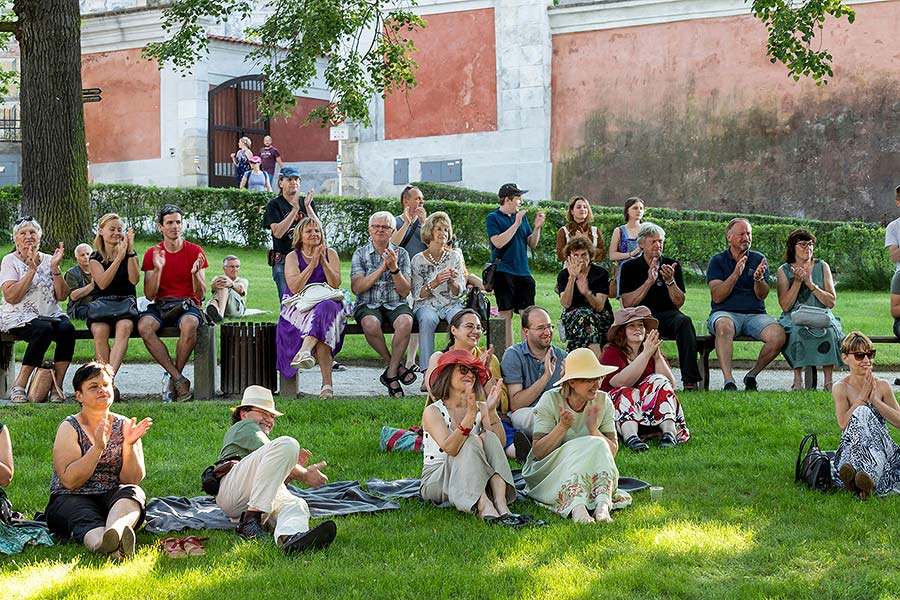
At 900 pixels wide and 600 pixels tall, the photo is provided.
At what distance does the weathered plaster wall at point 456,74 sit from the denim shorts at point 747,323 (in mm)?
15375

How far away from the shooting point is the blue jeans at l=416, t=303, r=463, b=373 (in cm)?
1014

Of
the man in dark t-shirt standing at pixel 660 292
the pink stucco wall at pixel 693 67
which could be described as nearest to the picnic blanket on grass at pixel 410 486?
the man in dark t-shirt standing at pixel 660 292

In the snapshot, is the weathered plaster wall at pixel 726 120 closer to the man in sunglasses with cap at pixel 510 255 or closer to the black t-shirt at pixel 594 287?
the man in sunglasses with cap at pixel 510 255

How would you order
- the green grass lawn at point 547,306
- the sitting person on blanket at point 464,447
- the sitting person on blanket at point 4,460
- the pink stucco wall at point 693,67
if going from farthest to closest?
the pink stucco wall at point 693,67
the green grass lawn at point 547,306
the sitting person on blanket at point 464,447
the sitting person on blanket at point 4,460

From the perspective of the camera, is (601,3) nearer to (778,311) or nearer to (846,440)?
(778,311)

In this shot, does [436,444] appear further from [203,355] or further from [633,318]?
[203,355]

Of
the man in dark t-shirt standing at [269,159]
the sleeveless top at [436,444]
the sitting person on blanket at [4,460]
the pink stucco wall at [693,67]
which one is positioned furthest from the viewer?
the man in dark t-shirt standing at [269,159]

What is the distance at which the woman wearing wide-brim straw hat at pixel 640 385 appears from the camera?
28.1 ft

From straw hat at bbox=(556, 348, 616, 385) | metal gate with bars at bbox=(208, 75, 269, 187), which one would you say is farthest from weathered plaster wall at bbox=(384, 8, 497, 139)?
straw hat at bbox=(556, 348, 616, 385)

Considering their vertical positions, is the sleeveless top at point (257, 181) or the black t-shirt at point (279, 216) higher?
the sleeveless top at point (257, 181)

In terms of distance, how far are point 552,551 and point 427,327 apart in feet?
14.3

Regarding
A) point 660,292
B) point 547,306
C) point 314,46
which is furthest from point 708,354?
point 314,46

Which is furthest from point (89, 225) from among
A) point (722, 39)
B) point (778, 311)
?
point (722, 39)

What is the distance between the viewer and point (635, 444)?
839cm
